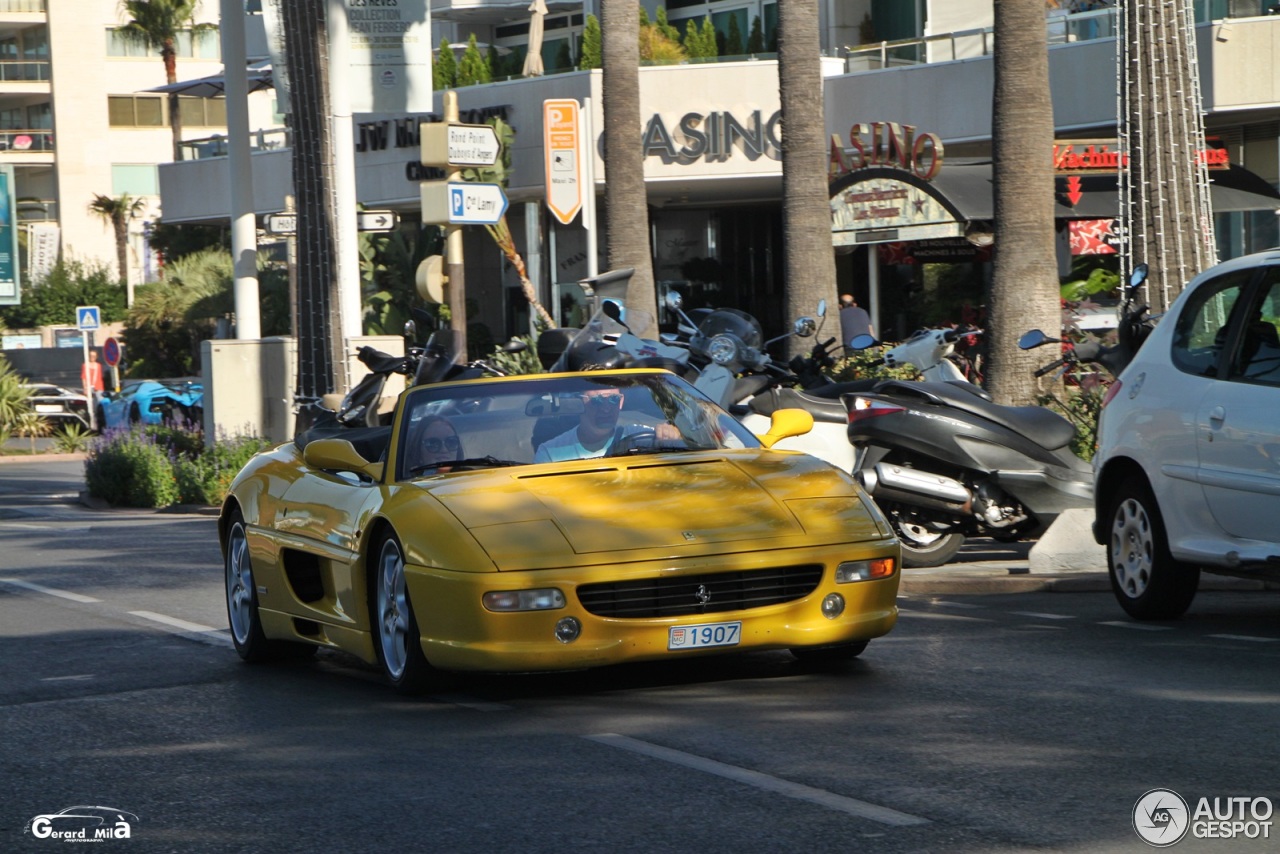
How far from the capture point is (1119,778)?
5762 mm

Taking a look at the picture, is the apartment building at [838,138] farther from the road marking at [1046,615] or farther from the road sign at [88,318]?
the road marking at [1046,615]

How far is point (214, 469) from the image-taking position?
2341 cm

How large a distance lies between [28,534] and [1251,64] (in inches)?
759

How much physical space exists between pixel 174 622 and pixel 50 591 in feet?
8.42

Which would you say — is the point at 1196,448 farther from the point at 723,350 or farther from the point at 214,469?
the point at 214,469

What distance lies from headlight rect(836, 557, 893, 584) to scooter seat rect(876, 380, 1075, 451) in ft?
13.2

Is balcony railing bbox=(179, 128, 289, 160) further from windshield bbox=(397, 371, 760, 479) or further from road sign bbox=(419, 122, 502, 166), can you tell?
windshield bbox=(397, 371, 760, 479)

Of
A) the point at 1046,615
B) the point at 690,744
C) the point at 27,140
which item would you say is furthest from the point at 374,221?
the point at 27,140

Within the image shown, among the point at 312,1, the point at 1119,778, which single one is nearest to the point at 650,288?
the point at 312,1

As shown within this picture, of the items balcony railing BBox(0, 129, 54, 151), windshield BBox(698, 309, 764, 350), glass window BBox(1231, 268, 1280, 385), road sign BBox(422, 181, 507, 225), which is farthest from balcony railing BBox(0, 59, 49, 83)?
glass window BBox(1231, 268, 1280, 385)

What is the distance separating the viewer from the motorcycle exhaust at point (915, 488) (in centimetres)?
1147

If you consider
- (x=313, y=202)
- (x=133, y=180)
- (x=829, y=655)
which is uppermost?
(x=133, y=180)

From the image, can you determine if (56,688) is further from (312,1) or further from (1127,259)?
(312,1)

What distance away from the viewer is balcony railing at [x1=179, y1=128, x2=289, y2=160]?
147 ft
